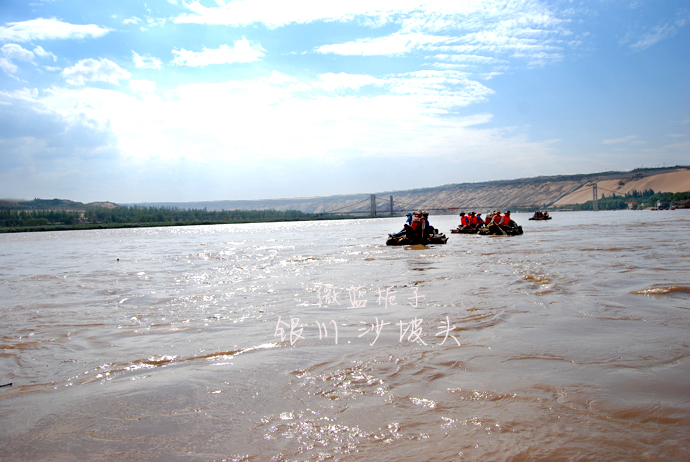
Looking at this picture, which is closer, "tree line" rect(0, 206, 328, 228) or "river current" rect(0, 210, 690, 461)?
"river current" rect(0, 210, 690, 461)

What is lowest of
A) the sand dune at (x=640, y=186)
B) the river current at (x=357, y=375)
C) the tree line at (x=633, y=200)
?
the river current at (x=357, y=375)

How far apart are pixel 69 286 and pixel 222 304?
18.2ft

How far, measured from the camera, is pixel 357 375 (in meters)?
3.96

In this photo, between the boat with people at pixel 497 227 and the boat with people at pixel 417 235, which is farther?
the boat with people at pixel 497 227

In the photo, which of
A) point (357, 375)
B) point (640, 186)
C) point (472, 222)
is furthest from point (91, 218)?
point (640, 186)

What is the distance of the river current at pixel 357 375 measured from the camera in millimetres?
2775

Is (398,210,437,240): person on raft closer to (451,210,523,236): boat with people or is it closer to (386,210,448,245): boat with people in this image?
(386,210,448,245): boat with people

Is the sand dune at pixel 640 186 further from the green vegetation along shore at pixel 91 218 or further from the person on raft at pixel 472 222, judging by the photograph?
the person on raft at pixel 472 222

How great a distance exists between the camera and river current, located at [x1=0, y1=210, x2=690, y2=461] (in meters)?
2.78

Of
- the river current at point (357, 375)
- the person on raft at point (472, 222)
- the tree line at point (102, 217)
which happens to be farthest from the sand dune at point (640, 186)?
the river current at point (357, 375)

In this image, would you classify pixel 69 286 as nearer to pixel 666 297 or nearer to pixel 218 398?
pixel 218 398

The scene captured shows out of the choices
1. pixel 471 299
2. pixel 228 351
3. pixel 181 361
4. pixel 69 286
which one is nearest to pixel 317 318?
pixel 228 351

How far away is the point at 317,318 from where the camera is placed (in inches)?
254

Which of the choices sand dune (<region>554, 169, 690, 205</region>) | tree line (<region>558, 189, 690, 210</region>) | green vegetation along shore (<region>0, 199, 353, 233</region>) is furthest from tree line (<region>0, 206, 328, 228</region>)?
sand dune (<region>554, 169, 690, 205</region>)
